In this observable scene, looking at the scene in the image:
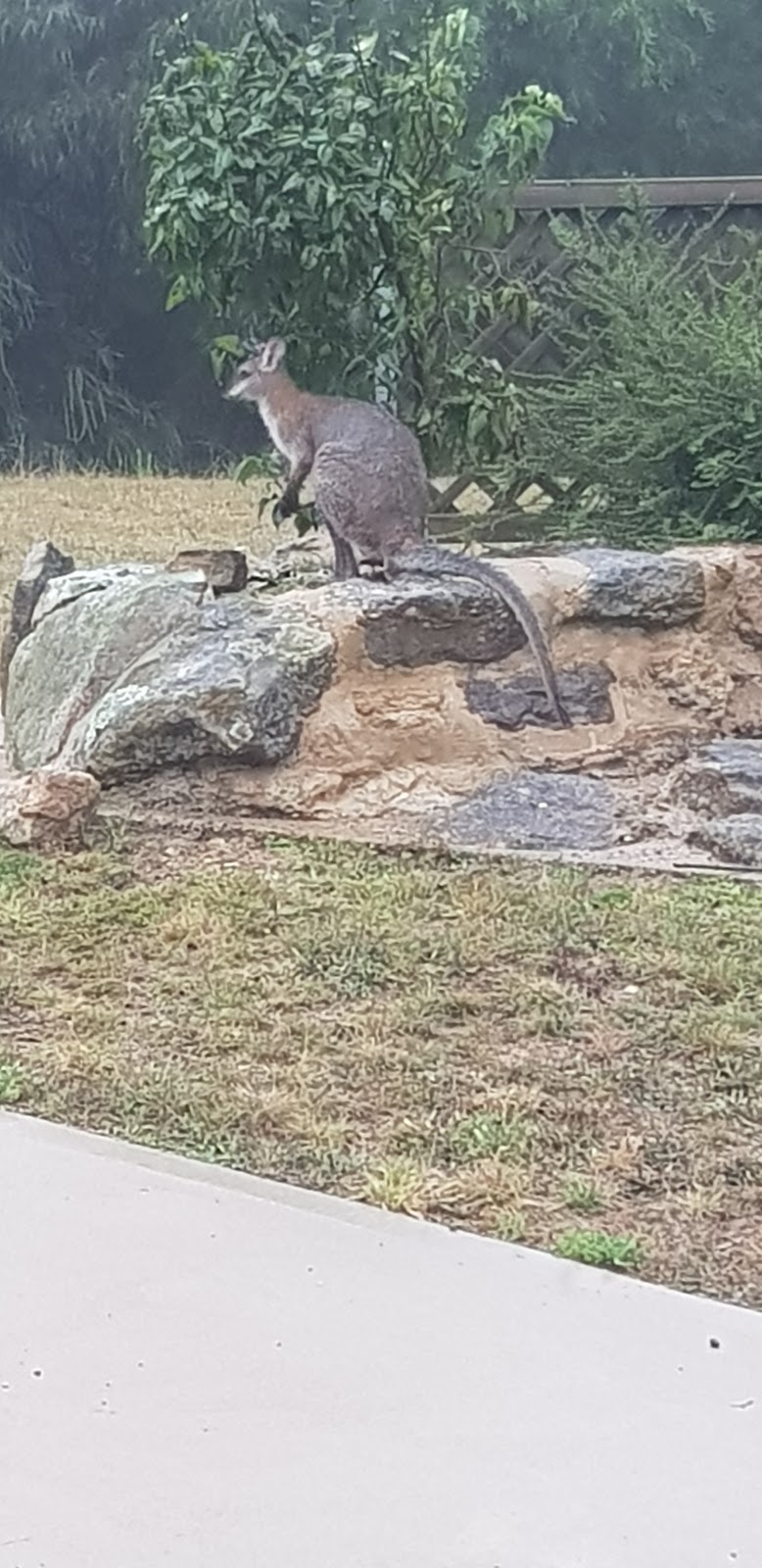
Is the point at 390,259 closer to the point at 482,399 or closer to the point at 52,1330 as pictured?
the point at 482,399

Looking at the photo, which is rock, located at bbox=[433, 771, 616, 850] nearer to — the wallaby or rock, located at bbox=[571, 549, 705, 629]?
the wallaby

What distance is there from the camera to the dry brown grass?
10.4 metres

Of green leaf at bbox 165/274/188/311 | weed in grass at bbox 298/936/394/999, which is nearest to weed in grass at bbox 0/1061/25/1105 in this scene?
weed in grass at bbox 298/936/394/999

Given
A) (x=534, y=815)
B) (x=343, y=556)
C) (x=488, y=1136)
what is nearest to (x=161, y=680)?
(x=343, y=556)

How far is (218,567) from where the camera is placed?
5934 millimetres

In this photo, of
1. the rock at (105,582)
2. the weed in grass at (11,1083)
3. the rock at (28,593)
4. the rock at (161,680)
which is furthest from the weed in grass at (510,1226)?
the rock at (28,593)

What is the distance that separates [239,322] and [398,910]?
4.00m

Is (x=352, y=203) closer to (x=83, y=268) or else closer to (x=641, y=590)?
(x=641, y=590)

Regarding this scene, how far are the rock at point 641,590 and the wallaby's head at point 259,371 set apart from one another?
4.27 feet

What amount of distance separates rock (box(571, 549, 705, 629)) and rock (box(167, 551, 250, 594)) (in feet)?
3.38

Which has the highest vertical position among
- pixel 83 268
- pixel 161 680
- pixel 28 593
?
pixel 161 680

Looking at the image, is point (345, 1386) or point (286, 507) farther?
point (286, 507)

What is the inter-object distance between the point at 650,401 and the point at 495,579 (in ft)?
5.37

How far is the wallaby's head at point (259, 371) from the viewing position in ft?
21.0
